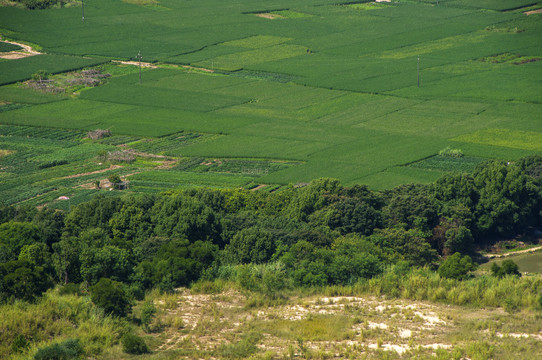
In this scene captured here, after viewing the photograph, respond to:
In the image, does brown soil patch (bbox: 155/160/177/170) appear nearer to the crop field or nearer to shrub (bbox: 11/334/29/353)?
the crop field

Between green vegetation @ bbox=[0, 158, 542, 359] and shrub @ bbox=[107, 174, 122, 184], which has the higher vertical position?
green vegetation @ bbox=[0, 158, 542, 359]

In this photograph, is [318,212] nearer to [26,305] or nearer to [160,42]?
[26,305]

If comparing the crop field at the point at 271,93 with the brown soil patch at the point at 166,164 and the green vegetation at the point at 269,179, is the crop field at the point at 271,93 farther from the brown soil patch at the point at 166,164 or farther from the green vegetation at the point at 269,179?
the green vegetation at the point at 269,179

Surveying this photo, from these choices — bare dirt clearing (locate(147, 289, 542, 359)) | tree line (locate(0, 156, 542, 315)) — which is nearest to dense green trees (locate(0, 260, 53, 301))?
tree line (locate(0, 156, 542, 315))

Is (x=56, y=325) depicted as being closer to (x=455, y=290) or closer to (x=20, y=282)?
(x=20, y=282)

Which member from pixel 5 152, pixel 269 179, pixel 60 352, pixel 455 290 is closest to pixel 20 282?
pixel 60 352

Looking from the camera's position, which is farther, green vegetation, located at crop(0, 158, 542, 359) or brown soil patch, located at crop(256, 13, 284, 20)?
brown soil patch, located at crop(256, 13, 284, 20)

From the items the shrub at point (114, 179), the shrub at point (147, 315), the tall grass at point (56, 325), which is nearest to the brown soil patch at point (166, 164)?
the shrub at point (114, 179)
